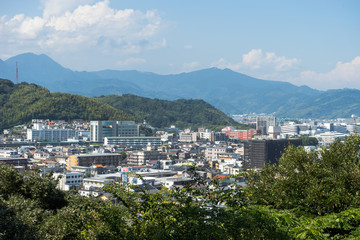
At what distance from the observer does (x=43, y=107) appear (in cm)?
7350

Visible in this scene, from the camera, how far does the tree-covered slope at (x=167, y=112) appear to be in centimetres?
10400

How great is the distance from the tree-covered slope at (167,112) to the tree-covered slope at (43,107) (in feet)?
70.8

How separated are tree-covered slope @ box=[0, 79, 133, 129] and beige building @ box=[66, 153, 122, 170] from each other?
100ft

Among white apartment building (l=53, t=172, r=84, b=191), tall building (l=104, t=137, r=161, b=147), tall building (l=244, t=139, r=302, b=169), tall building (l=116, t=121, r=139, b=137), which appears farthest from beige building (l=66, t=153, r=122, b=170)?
tall building (l=116, t=121, r=139, b=137)

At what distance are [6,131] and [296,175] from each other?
213ft

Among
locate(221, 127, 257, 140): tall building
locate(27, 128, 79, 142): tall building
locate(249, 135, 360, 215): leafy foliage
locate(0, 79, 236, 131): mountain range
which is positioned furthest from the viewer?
locate(221, 127, 257, 140): tall building

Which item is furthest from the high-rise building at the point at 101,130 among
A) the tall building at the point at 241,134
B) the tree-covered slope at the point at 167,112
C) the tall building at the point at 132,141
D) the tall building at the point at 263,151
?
the tree-covered slope at the point at 167,112

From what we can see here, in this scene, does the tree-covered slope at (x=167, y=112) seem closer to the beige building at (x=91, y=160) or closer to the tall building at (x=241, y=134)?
the tall building at (x=241, y=134)

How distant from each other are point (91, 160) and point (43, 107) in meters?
34.9

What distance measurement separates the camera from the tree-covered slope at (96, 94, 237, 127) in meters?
104

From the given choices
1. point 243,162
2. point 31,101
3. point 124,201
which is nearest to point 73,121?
point 31,101

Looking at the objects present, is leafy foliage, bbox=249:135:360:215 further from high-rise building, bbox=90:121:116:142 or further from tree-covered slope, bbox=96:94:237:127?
tree-covered slope, bbox=96:94:237:127

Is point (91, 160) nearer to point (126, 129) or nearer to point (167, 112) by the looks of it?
point (126, 129)

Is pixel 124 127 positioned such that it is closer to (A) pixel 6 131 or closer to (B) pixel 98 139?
(B) pixel 98 139
